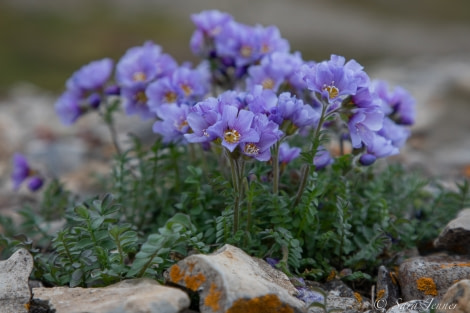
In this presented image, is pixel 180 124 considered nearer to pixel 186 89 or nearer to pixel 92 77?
pixel 186 89

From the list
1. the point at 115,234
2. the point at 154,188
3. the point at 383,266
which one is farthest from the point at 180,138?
the point at 383,266

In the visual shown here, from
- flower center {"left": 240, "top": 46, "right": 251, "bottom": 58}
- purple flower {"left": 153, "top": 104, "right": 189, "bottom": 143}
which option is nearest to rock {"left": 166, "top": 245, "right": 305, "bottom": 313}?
purple flower {"left": 153, "top": 104, "right": 189, "bottom": 143}

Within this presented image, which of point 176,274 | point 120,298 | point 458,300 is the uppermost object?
point 458,300

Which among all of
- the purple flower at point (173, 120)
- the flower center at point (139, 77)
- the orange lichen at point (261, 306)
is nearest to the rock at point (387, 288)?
the orange lichen at point (261, 306)

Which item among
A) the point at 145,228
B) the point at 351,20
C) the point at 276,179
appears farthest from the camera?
the point at 351,20

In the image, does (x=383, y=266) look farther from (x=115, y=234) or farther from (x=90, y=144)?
(x=90, y=144)

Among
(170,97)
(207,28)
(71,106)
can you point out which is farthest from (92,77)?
(207,28)

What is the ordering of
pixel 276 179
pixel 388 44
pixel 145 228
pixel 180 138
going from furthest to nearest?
pixel 388 44
pixel 145 228
pixel 180 138
pixel 276 179
